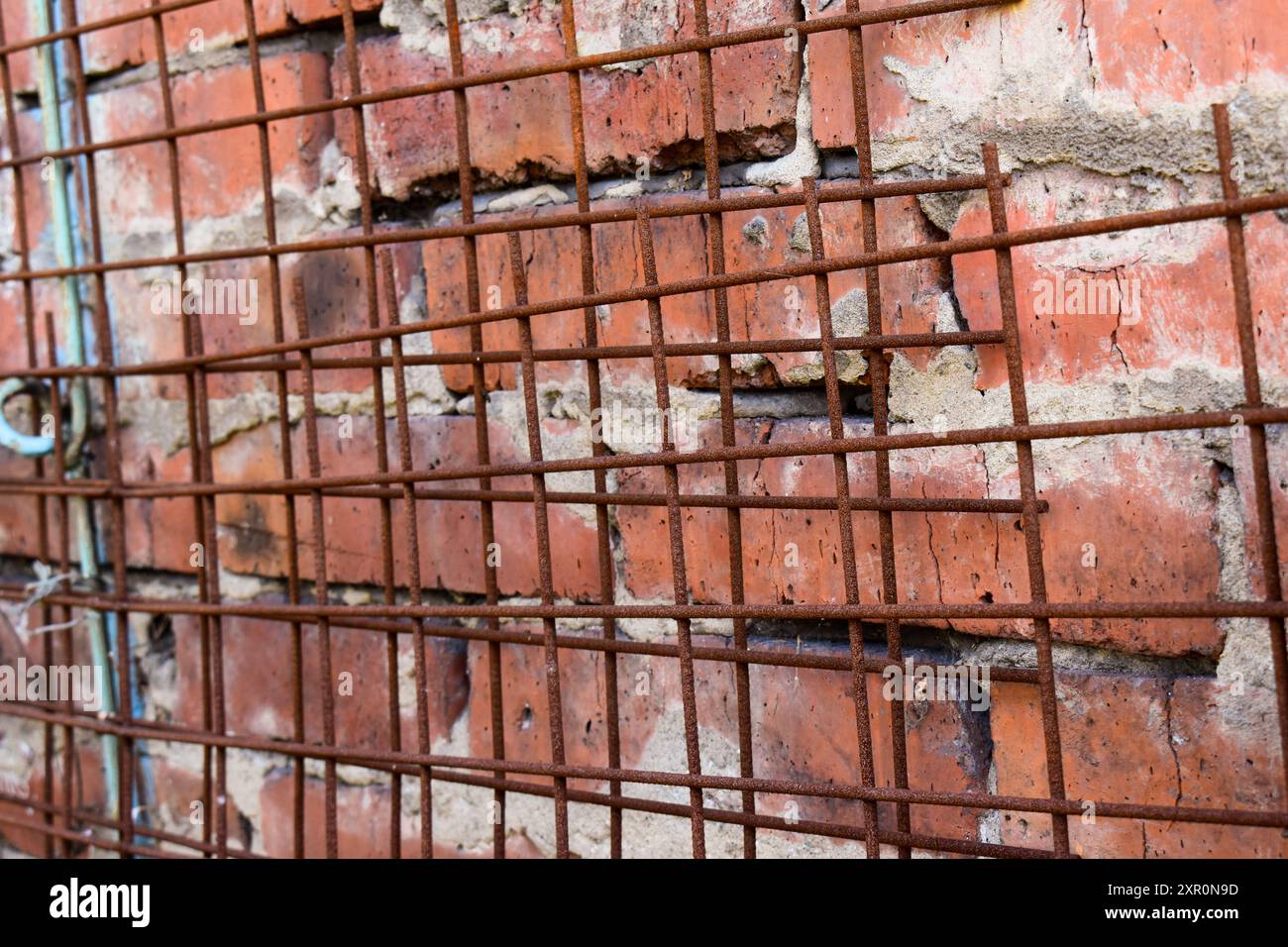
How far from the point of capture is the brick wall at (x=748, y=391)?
2.43ft

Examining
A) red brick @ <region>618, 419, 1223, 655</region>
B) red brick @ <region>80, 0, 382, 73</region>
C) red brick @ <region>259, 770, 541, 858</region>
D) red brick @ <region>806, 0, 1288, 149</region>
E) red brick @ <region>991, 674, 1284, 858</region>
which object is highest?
red brick @ <region>80, 0, 382, 73</region>

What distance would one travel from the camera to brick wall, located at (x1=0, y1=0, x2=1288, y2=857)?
29.2 inches

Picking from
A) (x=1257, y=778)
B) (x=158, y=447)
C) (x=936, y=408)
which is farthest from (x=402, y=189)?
(x=1257, y=778)

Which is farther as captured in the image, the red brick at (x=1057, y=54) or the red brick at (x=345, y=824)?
the red brick at (x=345, y=824)

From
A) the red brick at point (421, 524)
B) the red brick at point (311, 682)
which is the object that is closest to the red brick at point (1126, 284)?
the red brick at point (421, 524)

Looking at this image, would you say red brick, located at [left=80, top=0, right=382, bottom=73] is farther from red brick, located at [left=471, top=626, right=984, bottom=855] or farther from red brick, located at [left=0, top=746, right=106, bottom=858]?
red brick, located at [left=0, top=746, right=106, bottom=858]

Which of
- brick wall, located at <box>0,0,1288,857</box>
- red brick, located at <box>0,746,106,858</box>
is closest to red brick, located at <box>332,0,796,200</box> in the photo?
brick wall, located at <box>0,0,1288,857</box>

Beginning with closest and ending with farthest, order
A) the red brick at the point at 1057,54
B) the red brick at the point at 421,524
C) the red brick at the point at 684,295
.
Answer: the red brick at the point at 1057,54 < the red brick at the point at 684,295 < the red brick at the point at 421,524

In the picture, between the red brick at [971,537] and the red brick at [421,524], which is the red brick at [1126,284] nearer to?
the red brick at [971,537]

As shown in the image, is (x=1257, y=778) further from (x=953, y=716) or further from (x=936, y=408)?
(x=936, y=408)

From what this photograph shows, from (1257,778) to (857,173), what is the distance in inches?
20.4

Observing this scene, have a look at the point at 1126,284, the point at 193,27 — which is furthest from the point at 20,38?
the point at 1126,284

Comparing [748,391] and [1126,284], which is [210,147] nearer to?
[748,391]

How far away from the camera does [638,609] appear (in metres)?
0.78
